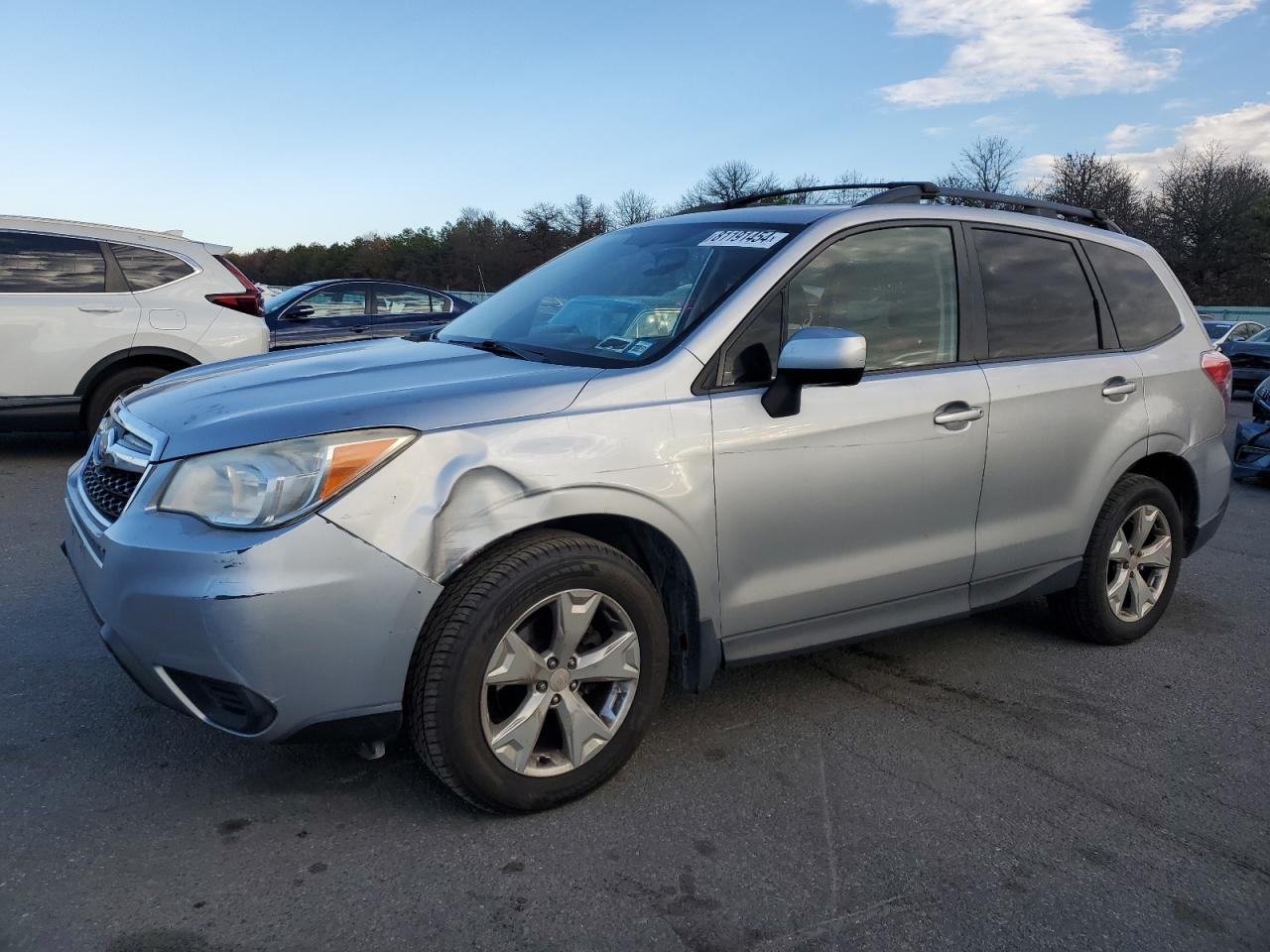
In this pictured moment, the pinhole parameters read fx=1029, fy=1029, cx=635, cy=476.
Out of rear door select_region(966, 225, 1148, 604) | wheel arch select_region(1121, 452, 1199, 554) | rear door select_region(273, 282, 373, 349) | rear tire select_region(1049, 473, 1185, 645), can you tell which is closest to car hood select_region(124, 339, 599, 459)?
rear door select_region(966, 225, 1148, 604)

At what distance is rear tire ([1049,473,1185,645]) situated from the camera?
4.29 m

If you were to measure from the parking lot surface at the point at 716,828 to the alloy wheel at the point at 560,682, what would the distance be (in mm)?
216

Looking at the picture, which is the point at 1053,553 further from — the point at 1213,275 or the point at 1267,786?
the point at 1213,275

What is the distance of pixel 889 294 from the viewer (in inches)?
144

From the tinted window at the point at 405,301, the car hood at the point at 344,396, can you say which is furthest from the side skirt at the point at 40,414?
the tinted window at the point at 405,301

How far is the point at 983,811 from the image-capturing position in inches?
120

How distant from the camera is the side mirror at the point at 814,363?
9.98ft

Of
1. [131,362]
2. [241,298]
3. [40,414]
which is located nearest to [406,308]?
[241,298]

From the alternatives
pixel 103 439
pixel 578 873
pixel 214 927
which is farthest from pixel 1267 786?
pixel 103 439

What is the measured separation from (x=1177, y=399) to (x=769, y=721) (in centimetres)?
242

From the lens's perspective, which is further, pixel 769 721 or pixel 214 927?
pixel 769 721

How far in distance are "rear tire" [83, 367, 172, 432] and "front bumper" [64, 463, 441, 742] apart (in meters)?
5.60

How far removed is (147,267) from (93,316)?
58cm

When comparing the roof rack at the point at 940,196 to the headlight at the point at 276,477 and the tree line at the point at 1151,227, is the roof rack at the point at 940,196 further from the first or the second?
the tree line at the point at 1151,227
